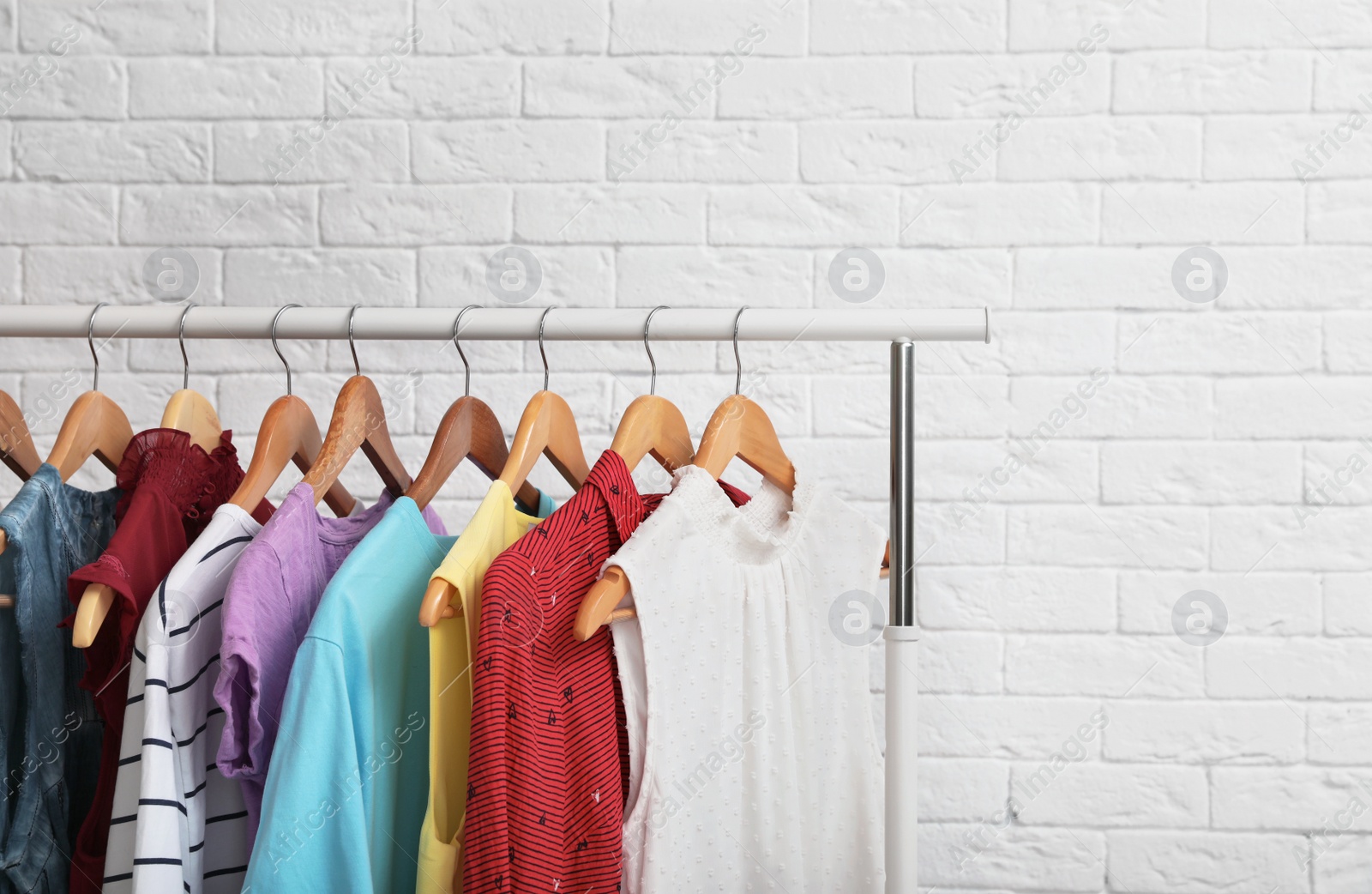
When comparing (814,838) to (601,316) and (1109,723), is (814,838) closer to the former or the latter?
(601,316)

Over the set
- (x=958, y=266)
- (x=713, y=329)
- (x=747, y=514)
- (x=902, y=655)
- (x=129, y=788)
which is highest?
(x=958, y=266)

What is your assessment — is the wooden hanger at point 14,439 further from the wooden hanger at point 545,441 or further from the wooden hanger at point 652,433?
the wooden hanger at point 652,433

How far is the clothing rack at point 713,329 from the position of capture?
0.86m

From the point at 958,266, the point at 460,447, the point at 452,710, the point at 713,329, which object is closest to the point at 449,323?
the point at 460,447

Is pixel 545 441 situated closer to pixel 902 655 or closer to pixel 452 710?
pixel 452 710

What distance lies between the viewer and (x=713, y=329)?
0.92m

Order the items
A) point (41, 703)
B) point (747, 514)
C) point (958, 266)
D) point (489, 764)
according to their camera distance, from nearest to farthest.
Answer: point (489, 764) → point (41, 703) → point (747, 514) → point (958, 266)

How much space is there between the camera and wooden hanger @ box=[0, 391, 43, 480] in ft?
3.13

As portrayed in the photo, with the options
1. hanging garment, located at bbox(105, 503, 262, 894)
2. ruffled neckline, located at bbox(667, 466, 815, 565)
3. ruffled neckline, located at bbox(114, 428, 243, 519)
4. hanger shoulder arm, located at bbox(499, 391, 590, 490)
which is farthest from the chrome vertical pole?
ruffled neckline, located at bbox(114, 428, 243, 519)

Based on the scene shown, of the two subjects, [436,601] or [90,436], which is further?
[90,436]

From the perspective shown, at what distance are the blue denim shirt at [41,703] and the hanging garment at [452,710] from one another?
349 millimetres

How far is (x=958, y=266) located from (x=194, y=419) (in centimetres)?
100

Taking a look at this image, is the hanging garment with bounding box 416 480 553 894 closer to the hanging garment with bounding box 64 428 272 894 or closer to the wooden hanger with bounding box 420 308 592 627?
the wooden hanger with bounding box 420 308 592 627

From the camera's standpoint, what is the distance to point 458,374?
1424 millimetres
